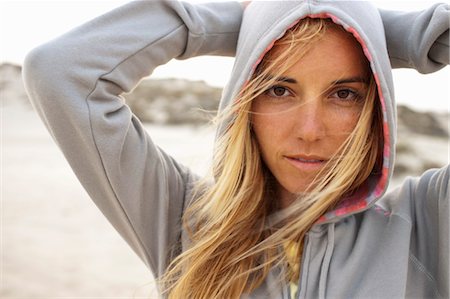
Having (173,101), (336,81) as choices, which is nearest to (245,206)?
(336,81)

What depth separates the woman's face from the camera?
154 centimetres

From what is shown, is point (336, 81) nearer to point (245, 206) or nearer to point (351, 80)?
point (351, 80)

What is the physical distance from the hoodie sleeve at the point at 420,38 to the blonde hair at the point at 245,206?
0.20 m

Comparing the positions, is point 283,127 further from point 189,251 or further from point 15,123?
point 15,123

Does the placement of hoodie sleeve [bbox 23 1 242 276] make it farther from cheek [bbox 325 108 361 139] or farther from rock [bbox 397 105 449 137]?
rock [bbox 397 105 449 137]

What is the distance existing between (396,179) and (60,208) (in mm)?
3574

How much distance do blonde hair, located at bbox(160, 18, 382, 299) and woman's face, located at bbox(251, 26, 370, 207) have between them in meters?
0.04

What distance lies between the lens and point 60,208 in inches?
202

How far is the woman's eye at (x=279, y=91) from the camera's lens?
1.61m

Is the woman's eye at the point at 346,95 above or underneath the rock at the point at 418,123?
above

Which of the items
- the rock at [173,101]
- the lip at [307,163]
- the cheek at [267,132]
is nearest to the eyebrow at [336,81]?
the cheek at [267,132]

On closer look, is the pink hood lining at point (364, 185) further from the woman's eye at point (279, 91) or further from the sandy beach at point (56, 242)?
the sandy beach at point (56, 242)

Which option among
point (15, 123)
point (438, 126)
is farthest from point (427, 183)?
point (15, 123)

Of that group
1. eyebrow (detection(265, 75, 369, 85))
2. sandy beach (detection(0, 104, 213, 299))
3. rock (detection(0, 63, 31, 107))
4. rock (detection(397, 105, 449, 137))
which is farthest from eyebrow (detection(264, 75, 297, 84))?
rock (detection(0, 63, 31, 107))
